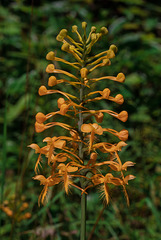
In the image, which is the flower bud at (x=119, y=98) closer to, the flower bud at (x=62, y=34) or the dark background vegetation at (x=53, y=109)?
the flower bud at (x=62, y=34)

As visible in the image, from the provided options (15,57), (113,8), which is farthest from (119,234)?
(113,8)

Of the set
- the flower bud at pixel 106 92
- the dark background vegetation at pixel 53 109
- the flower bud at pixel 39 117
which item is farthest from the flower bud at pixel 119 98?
the dark background vegetation at pixel 53 109

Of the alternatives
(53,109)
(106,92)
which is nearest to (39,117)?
(106,92)

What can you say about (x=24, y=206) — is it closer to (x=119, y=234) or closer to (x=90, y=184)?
(x=119, y=234)

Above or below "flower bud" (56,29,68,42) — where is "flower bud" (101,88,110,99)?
below

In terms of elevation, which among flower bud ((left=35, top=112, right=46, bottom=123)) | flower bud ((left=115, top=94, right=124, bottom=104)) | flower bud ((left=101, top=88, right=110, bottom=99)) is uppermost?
flower bud ((left=101, top=88, right=110, bottom=99))

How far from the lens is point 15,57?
11.0 ft

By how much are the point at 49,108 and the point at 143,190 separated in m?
0.99

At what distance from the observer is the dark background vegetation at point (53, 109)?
6.32ft

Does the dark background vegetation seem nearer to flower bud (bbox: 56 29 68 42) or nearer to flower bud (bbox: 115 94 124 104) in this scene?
flower bud (bbox: 56 29 68 42)

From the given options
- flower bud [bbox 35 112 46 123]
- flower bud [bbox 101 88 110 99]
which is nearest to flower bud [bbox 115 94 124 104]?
flower bud [bbox 101 88 110 99]

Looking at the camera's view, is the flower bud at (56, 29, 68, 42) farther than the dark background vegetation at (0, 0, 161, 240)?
No

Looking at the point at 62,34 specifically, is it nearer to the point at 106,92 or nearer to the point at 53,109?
the point at 106,92

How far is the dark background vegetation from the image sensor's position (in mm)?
1926
